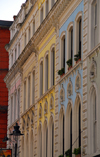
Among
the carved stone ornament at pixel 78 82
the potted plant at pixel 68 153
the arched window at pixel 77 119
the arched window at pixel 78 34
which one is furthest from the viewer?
the arched window at pixel 78 34

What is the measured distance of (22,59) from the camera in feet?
161

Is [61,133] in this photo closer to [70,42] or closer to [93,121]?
[70,42]

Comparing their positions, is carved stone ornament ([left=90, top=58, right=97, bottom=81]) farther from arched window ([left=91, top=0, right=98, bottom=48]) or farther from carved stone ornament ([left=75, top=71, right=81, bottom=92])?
carved stone ornament ([left=75, top=71, right=81, bottom=92])

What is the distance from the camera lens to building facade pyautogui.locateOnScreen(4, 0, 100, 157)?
94.4ft

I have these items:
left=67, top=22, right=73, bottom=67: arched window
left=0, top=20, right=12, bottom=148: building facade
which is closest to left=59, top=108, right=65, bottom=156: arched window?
left=67, top=22, right=73, bottom=67: arched window

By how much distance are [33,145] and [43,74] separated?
18.6 feet

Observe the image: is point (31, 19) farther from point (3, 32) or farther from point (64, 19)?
point (3, 32)

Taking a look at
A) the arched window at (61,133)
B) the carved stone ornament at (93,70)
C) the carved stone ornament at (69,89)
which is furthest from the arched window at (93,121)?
the arched window at (61,133)

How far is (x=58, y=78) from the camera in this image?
1401 inches

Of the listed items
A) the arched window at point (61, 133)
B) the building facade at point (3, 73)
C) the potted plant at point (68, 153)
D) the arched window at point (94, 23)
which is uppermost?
the building facade at point (3, 73)

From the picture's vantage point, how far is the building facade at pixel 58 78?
2878 cm

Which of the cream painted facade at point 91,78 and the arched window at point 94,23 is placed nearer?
the cream painted facade at point 91,78

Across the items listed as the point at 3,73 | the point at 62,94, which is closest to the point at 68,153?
the point at 62,94

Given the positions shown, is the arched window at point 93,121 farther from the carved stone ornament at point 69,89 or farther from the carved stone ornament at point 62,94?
the carved stone ornament at point 62,94
